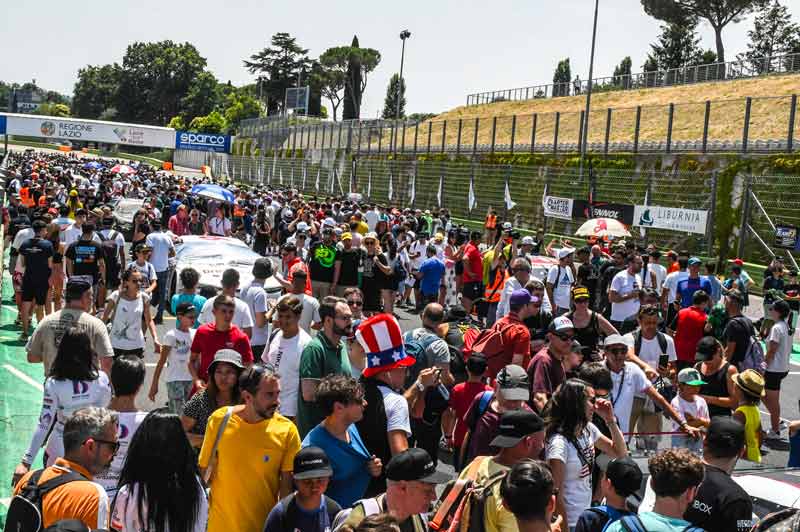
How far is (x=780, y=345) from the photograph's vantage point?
10.3 metres

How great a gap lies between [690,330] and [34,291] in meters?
8.88

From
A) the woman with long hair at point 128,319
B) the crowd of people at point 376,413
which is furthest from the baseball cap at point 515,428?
the woman with long hair at point 128,319

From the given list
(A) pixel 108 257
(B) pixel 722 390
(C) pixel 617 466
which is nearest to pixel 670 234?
(A) pixel 108 257

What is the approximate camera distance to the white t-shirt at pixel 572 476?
17.2 ft

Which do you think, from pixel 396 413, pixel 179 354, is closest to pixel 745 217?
pixel 179 354

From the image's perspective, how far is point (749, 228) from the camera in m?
27.0

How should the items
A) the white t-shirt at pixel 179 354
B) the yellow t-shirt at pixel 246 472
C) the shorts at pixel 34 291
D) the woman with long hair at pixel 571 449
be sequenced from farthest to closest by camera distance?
the shorts at pixel 34 291 < the white t-shirt at pixel 179 354 < the woman with long hair at pixel 571 449 < the yellow t-shirt at pixel 246 472

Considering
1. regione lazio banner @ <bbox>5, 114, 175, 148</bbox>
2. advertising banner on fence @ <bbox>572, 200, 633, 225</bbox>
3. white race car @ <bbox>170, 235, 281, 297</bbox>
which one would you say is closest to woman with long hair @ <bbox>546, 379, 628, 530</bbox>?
white race car @ <bbox>170, 235, 281, 297</bbox>

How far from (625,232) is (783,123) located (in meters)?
19.5

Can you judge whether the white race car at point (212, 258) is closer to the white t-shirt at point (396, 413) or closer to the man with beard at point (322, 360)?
the man with beard at point (322, 360)

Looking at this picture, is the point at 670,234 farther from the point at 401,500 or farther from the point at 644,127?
the point at 401,500

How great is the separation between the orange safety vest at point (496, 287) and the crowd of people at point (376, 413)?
0.22 metres

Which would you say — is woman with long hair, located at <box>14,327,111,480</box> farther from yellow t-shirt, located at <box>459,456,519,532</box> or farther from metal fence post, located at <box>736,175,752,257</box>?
metal fence post, located at <box>736,175,752,257</box>

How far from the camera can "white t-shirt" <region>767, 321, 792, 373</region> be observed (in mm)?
10273
